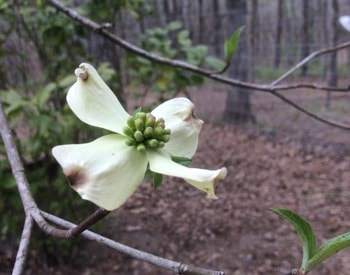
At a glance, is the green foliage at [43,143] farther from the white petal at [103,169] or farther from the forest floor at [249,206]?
the white petal at [103,169]

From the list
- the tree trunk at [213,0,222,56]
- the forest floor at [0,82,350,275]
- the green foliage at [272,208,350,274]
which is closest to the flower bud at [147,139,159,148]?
the green foliage at [272,208,350,274]

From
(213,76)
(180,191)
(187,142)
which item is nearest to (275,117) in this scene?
(180,191)

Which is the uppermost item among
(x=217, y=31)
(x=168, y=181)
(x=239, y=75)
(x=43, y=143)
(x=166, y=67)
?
(x=166, y=67)

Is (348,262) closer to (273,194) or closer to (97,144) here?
(273,194)

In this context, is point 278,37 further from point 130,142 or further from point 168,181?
point 130,142

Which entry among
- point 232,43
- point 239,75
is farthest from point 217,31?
point 232,43

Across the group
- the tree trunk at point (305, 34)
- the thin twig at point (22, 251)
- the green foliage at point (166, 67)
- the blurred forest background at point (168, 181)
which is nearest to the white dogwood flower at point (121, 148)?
the thin twig at point (22, 251)

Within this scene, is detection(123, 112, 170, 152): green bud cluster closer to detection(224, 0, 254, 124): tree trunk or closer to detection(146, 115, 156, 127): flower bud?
detection(146, 115, 156, 127): flower bud
